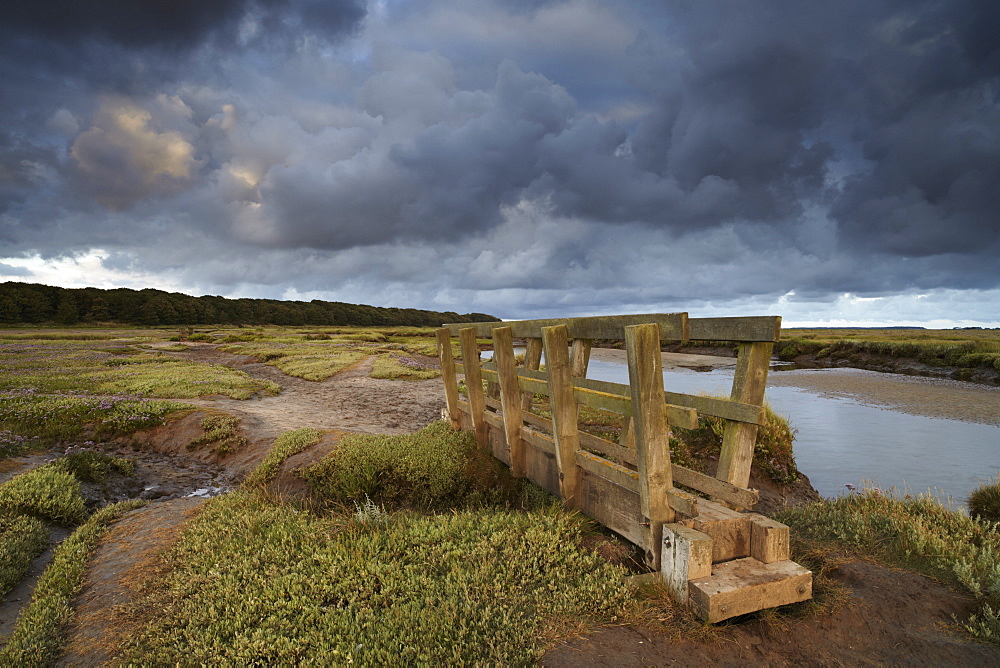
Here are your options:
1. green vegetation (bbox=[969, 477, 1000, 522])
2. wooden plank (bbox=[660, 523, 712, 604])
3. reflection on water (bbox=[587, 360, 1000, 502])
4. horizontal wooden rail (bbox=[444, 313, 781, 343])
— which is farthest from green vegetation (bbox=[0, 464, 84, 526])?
green vegetation (bbox=[969, 477, 1000, 522])

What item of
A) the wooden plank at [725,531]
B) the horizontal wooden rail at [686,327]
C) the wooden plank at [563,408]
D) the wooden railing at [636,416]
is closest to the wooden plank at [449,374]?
the wooden railing at [636,416]

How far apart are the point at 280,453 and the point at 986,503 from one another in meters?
14.4

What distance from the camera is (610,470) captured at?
21.3 ft

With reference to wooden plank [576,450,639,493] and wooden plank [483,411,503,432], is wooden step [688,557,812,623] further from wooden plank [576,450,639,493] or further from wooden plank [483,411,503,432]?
wooden plank [483,411,503,432]

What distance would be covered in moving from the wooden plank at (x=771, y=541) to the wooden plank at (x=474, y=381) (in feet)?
20.5

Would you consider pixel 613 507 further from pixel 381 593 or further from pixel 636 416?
pixel 381 593

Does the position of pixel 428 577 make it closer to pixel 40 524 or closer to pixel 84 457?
pixel 40 524

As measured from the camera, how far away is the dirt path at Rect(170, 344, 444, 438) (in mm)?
16562

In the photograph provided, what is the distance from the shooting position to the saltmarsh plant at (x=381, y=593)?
4570 mm

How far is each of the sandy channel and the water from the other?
1.49 m

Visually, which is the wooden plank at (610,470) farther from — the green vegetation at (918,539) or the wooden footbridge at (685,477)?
the green vegetation at (918,539)

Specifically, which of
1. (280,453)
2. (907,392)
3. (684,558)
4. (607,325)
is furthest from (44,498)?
(907,392)

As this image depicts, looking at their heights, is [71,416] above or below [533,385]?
below

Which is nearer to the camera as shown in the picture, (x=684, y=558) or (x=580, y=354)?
(x=684, y=558)
